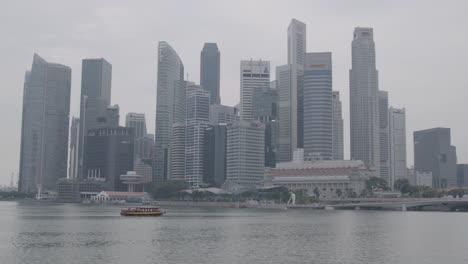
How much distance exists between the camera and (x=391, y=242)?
9362cm

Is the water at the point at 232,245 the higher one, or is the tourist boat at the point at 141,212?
the tourist boat at the point at 141,212

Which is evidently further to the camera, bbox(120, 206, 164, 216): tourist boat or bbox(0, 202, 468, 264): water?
bbox(120, 206, 164, 216): tourist boat

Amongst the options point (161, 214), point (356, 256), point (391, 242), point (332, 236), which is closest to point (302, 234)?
point (332, 236)

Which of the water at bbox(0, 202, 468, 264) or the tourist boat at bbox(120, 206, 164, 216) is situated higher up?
the tourist boat at bbox(120, 206, 164, 216)

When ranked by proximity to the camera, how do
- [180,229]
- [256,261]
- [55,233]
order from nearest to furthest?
[256,261], [55,233], [180,229]

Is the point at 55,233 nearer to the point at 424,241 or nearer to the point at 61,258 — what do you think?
the point at 61,258

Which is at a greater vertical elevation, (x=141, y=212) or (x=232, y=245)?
(x=141, y=212)

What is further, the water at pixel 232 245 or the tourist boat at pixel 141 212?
the tourist boat at pixel 141 212

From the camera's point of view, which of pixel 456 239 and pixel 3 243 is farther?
pixel 456 239

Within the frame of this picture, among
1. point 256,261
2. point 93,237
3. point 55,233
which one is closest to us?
point 256,261

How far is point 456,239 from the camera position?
3920 inches

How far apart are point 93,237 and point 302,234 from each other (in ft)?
116

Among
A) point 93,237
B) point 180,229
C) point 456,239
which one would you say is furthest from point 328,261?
point 180,229

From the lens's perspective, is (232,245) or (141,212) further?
(141,212)
